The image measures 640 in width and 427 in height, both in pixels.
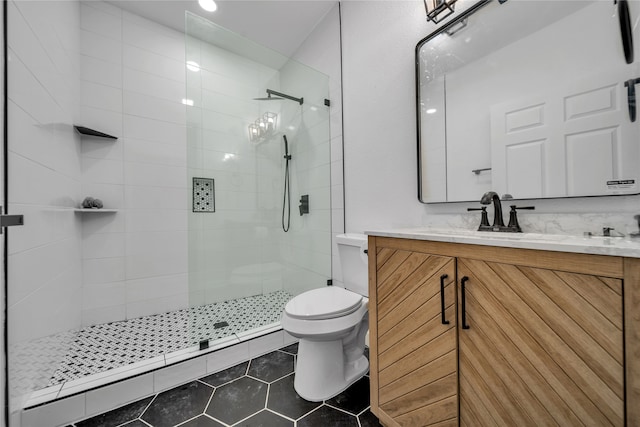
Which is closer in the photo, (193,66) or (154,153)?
(193,66)

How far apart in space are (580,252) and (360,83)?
5.51 feet

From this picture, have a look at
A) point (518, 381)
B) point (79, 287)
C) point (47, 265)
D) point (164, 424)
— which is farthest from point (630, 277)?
point (79, 287)

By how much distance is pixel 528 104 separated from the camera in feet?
3.34

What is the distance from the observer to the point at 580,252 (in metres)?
0.59

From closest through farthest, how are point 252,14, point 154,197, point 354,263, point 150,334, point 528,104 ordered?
point 528,104 < point 354,263 < point 150,334 < point 252,14 < point 154,197

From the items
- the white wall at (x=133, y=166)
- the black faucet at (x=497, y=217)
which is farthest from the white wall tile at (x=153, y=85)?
the black faucet at (x=497, y=217)

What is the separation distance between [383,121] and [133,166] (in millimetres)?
2108

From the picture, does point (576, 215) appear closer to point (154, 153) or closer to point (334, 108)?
point (334, 108)

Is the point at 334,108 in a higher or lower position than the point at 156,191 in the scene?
higher

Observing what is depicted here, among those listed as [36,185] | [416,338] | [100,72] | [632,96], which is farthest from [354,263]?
[100,72]

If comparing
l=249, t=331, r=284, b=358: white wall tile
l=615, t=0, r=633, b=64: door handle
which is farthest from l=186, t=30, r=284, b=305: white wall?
l=615, t=0, r=633, b=64: door handle

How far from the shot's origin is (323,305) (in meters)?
1.28

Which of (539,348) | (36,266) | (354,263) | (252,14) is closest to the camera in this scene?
(539,348)

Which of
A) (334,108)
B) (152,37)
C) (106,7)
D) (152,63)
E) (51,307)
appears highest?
(106,7)
